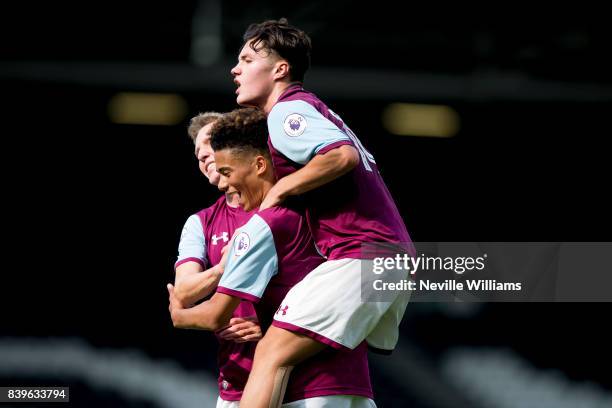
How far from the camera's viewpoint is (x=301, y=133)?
3.67m

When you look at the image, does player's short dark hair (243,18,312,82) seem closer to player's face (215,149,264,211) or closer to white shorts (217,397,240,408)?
player's face (215,149,264,211)

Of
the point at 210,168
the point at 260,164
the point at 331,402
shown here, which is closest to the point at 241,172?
the point at 260,164

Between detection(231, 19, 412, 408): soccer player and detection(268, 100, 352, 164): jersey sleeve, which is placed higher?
detection(268, 100, 352, 164): jersey sleeve

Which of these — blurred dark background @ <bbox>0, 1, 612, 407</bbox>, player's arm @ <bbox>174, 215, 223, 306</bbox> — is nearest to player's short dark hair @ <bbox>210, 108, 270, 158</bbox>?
player's arm @ <bbox>174, 215, 223, 306</bbox>

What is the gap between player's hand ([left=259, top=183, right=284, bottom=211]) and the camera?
366 cm

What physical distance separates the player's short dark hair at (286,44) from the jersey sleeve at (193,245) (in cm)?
81

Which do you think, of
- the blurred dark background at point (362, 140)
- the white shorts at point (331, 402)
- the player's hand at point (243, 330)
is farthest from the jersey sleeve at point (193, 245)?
the blurred dark background at point (362, 140)

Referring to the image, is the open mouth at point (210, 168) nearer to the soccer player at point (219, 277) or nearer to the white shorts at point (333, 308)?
the soccer player at point (219, 277)

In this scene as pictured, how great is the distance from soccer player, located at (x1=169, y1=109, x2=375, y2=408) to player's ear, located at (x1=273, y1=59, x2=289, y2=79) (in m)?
0.21

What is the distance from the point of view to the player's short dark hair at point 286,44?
13.3ft

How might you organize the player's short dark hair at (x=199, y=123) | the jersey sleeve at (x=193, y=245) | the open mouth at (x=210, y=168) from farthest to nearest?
the player's short dark hair at (x=199, y=123), the open mouth at (x=210, y=168), the jersey sleeve at (x=193, y=245)

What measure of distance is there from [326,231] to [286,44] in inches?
32.9

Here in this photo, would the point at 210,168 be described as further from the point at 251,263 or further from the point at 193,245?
the point at 251,263

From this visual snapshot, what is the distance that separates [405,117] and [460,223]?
80 cm
